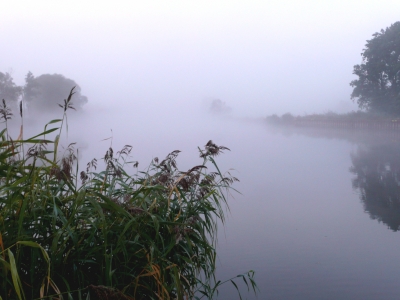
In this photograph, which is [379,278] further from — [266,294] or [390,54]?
[390,54]

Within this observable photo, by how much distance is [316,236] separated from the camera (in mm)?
5527

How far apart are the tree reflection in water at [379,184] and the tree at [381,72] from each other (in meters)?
15.5

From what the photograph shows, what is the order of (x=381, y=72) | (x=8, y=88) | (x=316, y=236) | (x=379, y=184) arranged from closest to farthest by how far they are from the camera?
(x=316, y=236) → (x=8, y=88) → (x=379, y=184) → (x=381, y=72)

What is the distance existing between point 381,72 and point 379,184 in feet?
76.5

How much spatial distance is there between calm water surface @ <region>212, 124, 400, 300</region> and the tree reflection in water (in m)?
0.02

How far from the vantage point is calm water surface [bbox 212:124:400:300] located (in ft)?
13.2

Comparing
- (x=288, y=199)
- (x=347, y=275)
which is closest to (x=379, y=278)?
(x=347, y=275)

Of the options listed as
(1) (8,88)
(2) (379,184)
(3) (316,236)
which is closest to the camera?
(3) (316,236)

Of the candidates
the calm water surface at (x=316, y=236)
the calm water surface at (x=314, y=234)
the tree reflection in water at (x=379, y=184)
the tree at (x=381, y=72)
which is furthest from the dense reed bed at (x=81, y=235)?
the tree at (x=381, y=72)

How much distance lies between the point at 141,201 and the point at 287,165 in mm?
11465

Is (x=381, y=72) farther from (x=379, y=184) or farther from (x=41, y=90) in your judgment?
(x=41, y=90)

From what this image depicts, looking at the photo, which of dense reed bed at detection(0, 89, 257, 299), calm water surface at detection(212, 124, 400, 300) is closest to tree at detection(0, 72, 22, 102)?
calm water surface at detection(212, 124, 400, 300)

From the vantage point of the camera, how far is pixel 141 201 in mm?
2330

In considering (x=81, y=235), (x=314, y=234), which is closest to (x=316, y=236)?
(x=314, y=234)
